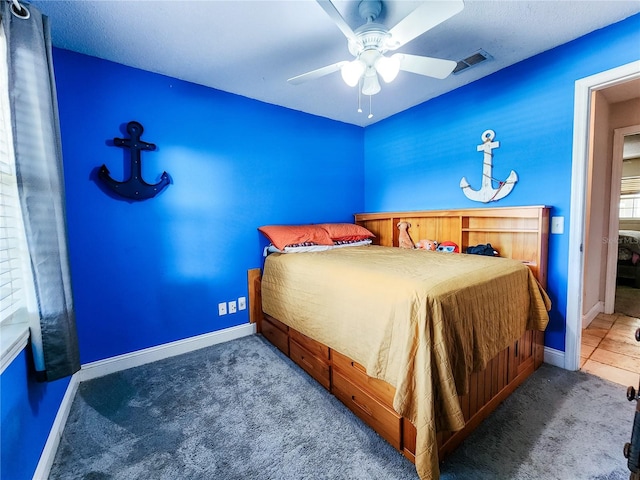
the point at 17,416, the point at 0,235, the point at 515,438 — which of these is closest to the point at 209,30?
the point at 0,235

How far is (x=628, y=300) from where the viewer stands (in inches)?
134

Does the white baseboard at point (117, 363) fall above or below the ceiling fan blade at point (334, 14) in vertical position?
below

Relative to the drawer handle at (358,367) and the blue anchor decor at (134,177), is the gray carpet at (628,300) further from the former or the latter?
the blue anchor decor at (134,177)

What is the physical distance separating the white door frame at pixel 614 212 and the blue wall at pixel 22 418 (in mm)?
4773

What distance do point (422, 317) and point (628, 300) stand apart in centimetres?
422

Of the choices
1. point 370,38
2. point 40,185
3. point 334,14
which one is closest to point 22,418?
point 40,185

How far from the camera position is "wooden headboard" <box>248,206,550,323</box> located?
201cm

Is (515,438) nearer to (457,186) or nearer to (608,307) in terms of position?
(457,186)

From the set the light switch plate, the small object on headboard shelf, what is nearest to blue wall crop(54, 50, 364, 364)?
the small object on headboard shelf

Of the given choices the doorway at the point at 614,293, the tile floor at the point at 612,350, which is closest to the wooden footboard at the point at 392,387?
the tile floor at the point at 612,350

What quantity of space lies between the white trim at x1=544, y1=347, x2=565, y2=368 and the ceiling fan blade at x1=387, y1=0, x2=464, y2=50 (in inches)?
94.3

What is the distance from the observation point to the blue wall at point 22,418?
0.92 metres

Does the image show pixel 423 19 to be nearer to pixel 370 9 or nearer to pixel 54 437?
pixel 370 9

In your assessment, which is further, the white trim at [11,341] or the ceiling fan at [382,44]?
the ceiling fan at [382,44]
